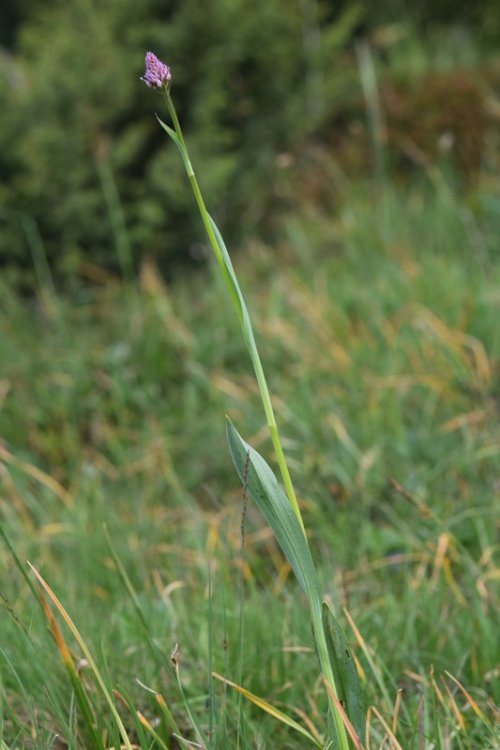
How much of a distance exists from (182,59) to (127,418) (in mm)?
2126

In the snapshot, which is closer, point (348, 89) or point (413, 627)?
point (413, 627)

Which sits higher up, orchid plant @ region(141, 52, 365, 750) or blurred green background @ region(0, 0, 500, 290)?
blurred green background @ region(0, 0, 500, 290)

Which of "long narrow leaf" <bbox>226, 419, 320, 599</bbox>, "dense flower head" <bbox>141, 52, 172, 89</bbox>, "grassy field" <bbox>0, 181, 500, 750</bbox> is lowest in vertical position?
"grassy field" <bbox>0, 181, 500, 750</bbox>

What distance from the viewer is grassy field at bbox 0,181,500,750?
1.67m

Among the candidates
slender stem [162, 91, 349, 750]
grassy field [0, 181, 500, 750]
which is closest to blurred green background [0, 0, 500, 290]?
grassy field [0, 181, 500, 750]

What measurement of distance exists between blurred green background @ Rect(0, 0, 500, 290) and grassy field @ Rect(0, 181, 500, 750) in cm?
27

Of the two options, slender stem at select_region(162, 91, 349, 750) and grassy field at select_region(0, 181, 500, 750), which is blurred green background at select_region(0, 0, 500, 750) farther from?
slender stem at select_region(162, 91, 349, 750)

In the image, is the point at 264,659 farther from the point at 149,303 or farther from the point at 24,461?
the point at 149,303

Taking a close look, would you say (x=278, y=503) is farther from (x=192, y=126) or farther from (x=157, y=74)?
(x=192, y=126)

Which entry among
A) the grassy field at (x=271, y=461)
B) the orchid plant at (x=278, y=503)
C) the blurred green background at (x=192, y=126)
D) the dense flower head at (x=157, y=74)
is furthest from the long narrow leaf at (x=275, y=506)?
the blurred green background at (x=192, y=126)

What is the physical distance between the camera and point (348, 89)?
5.88 metres

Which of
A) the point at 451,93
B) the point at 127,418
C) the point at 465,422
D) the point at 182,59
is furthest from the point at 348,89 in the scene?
the point at 465,422

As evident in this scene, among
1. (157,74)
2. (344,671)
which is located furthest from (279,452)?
(157,74)

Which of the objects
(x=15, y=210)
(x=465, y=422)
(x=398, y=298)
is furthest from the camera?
(x=15, y=210)
